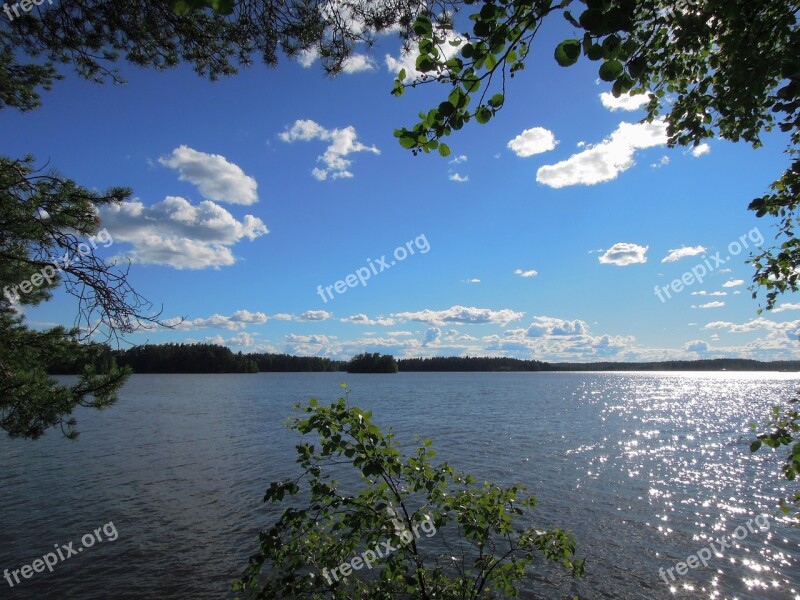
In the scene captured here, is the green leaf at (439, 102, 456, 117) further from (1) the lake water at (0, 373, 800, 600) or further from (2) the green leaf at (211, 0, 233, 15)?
(1) the lake water at (0, 373, 800, 600)

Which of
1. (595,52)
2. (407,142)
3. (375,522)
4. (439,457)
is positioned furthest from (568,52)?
(439,457)

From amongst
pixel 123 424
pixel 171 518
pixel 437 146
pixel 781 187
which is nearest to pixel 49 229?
pixel 437 146

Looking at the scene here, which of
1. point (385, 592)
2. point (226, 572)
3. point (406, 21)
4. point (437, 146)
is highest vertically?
point (406, 21)

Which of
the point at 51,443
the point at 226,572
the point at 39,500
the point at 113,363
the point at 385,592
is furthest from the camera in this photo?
the point at 51,443

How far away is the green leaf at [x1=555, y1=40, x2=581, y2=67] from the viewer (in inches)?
66.9

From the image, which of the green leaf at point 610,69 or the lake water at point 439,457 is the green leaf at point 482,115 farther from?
the lake water at point 439,457

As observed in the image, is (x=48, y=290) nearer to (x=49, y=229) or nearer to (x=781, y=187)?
(x=49, y=229)

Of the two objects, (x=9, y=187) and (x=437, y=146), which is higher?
(x=9, y=187)

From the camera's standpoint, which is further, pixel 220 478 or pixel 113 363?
pixel 220 478

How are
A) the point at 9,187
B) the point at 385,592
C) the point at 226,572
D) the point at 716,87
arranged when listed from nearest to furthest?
1. the point at 716,87
2. the point at 385,592
3. the point at 9,187
4. the point at 226,572

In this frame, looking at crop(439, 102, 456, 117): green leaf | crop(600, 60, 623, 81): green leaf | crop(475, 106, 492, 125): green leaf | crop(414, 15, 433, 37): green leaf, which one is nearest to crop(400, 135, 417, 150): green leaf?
crop(439, 102, 456, 117): green leaf

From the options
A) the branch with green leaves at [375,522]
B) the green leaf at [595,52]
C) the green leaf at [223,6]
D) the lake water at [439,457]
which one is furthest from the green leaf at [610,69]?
the lake water at [439,457]

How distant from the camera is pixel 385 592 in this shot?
4.61m

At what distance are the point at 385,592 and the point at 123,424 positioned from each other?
3681cm
